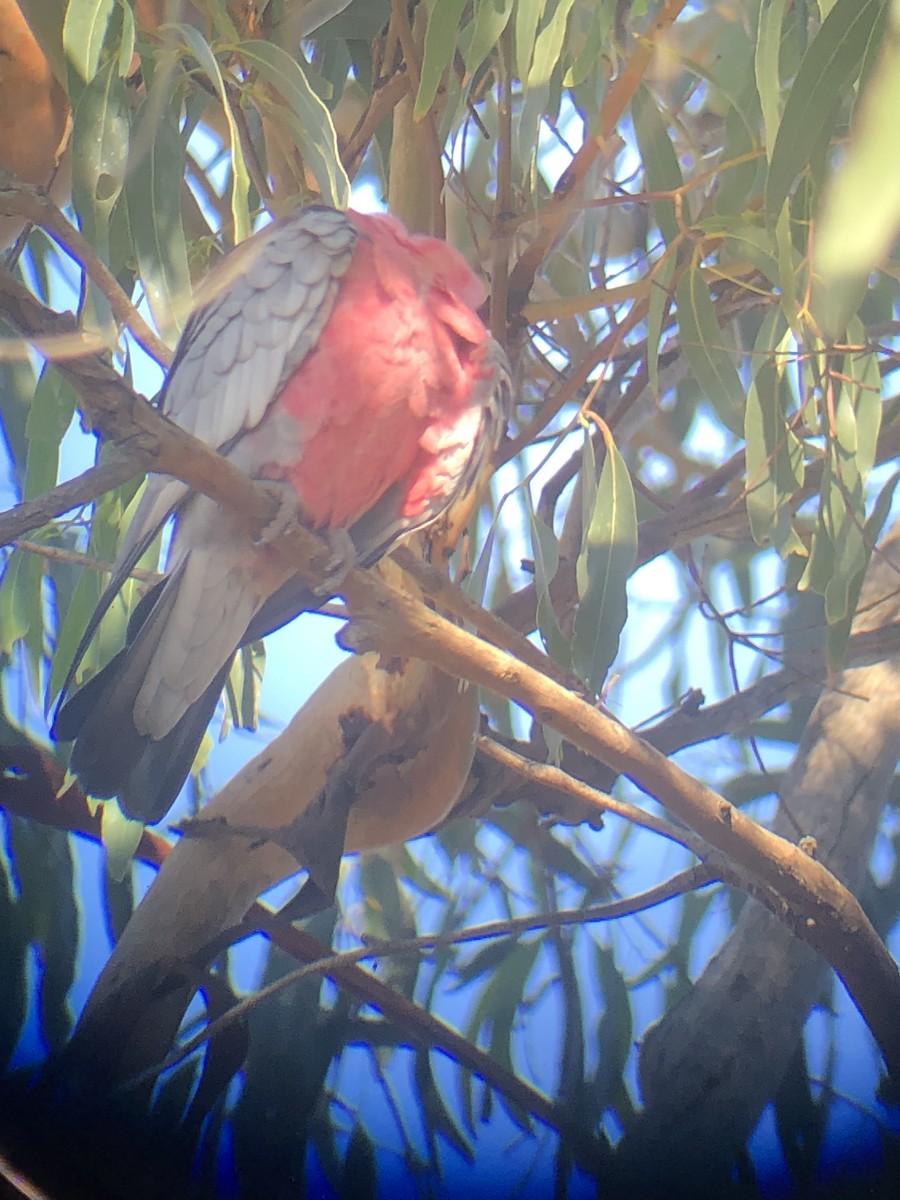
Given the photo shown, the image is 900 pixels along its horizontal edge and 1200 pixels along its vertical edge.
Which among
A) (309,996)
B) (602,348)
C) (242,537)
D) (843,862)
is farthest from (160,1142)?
(602,348)

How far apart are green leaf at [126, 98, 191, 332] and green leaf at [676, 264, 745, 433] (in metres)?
0.36

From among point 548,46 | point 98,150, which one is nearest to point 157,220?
point 98,150

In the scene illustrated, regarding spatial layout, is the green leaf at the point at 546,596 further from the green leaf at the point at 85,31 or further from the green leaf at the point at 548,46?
the green leaf at the point at 85,31

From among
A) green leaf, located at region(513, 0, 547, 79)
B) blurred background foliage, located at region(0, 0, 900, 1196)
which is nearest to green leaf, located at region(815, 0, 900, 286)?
Answer: blurred background foliage, located at region(0, 0, 900, 1196)

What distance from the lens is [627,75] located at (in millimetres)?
730

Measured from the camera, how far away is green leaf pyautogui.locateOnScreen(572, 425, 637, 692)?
2.32 ft

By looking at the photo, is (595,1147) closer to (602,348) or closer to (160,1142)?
(160,1142)

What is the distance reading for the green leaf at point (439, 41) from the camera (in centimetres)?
63

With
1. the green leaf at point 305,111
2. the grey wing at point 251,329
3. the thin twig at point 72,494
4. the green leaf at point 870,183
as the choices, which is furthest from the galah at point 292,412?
the green leaf at point 870,183

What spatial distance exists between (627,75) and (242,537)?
17.0 inches

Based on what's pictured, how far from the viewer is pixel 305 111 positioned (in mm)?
647

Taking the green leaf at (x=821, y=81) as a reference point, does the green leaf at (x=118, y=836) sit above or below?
below

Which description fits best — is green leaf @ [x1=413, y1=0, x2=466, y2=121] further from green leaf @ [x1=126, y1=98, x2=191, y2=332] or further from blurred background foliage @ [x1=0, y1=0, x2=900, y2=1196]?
green leaf @ [x1=126, y1=98, x2=191, y2=332]

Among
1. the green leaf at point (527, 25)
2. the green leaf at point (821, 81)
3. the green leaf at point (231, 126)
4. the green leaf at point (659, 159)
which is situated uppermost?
the green leaf at point (659, 159)
